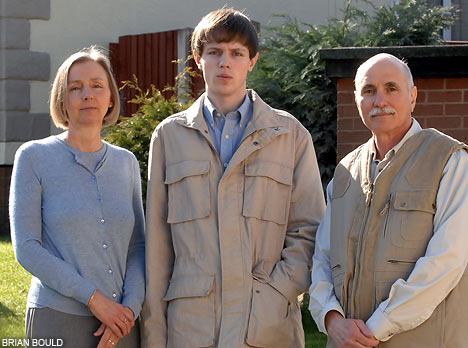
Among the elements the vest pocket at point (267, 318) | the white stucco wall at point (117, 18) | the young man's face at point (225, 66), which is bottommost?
the vest pocket at point (267, 318)

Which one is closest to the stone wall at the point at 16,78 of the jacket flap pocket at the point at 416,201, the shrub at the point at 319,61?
the shrub at the point at 319,61

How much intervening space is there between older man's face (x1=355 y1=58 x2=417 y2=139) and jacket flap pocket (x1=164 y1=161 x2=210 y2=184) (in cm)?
78

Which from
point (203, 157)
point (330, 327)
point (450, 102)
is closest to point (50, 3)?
point (450, 102)

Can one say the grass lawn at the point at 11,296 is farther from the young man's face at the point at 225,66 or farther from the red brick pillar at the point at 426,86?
the red brick pillar at the point at 426,86

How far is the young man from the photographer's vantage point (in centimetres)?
357

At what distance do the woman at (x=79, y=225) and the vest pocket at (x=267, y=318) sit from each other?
1.75ft

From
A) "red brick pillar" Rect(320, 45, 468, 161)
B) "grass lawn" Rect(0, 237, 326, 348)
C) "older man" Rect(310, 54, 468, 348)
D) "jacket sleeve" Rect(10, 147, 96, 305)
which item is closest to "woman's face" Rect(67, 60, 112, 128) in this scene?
"jacket sleeve" Rect(10, 147, 96, 305)

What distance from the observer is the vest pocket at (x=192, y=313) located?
3.56 meters

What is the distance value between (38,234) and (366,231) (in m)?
1.43

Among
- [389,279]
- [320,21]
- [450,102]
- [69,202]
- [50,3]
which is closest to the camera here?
[389,279]

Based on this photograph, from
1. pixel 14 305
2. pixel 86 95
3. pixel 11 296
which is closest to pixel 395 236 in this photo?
pixel 86 95

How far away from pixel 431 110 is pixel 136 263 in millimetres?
2584

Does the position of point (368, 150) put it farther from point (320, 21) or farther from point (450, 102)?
point (320, 21)

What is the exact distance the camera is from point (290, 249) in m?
3.68
